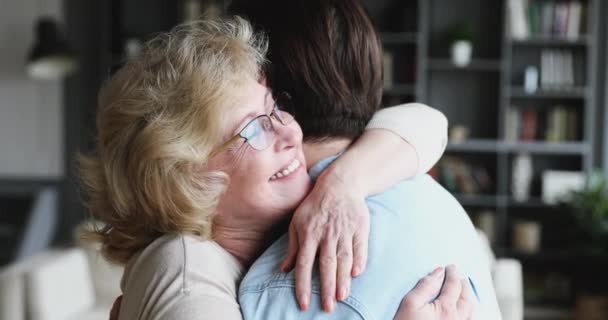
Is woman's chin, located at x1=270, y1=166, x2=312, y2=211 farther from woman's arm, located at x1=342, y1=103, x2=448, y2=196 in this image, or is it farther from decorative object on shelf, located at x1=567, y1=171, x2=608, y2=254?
decorative object on shelf, located at x1=567, y1=171, x2=608, y2=254

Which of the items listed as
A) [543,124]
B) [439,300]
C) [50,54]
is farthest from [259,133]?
[543,124]

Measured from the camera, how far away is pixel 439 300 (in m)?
1.02

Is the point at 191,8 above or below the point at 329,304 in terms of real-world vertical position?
below

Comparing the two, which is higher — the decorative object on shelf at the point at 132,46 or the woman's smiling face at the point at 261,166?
the woman's smiling face at the point at 261,166

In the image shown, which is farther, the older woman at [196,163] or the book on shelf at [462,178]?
the book on shelf at [462,178]

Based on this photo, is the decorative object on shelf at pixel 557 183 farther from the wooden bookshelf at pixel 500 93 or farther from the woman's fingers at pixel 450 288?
the woman's fingers at pixel 450 288

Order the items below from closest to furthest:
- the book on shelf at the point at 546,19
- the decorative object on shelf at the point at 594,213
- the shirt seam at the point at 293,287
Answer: the shirt seam at the point at 293,287, the decorative object on shelf at the point at 594,213, the book on shelf at the point at 546,19

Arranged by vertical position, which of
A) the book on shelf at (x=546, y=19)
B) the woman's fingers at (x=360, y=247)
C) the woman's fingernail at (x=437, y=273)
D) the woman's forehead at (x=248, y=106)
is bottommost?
the book on shelf at (x=546, y=19)

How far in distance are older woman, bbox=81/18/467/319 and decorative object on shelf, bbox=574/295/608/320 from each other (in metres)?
4.57

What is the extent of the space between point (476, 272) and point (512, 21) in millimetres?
4807

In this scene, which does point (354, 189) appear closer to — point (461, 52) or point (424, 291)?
point (424, 291)

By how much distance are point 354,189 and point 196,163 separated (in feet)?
0.71

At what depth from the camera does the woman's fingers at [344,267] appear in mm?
946

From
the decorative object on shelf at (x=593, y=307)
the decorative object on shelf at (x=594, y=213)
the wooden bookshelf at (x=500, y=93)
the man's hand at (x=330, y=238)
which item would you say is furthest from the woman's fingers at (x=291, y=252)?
the wooden bookshelf at (x=500, y=93)
